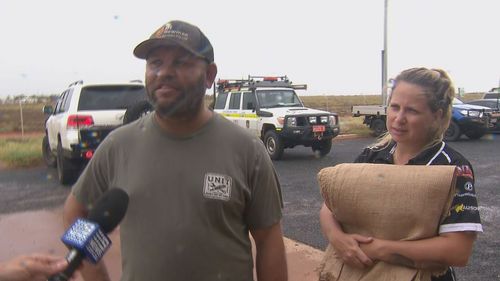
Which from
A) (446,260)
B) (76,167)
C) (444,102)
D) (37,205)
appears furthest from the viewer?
(76,167)

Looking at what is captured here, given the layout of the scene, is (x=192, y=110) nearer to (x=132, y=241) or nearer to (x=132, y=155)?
(x=132, y=155)

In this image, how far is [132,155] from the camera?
179 cm

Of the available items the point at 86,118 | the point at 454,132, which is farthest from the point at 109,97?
the point at 454,132

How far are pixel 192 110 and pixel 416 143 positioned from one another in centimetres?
96

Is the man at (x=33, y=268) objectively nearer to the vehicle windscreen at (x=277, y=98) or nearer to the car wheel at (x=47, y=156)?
the car wheel at (x=47, y=156)

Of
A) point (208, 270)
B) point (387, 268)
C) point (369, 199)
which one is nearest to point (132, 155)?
point (208, 270)

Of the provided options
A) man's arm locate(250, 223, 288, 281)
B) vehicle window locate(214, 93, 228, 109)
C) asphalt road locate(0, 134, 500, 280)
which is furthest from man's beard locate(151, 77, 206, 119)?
vehicle window locate(214, 93, 228, 109)

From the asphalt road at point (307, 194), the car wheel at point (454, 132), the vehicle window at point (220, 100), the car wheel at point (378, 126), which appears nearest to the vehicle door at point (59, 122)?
the asphalt road at point (307, 194)

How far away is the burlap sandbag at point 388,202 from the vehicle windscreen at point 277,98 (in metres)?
10.4

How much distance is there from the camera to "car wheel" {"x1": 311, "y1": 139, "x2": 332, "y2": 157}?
39.6ft

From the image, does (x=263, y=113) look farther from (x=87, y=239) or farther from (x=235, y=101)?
(x=87, y=239)

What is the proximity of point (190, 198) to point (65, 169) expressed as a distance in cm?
725

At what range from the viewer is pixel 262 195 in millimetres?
1840

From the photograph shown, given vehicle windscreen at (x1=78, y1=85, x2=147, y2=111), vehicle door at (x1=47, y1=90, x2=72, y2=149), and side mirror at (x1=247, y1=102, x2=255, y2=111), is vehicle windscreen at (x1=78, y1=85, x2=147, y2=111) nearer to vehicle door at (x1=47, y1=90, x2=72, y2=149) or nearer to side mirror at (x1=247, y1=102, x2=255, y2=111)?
vehicle door at (x1=47, y1=90, x2=72, y2=149)
